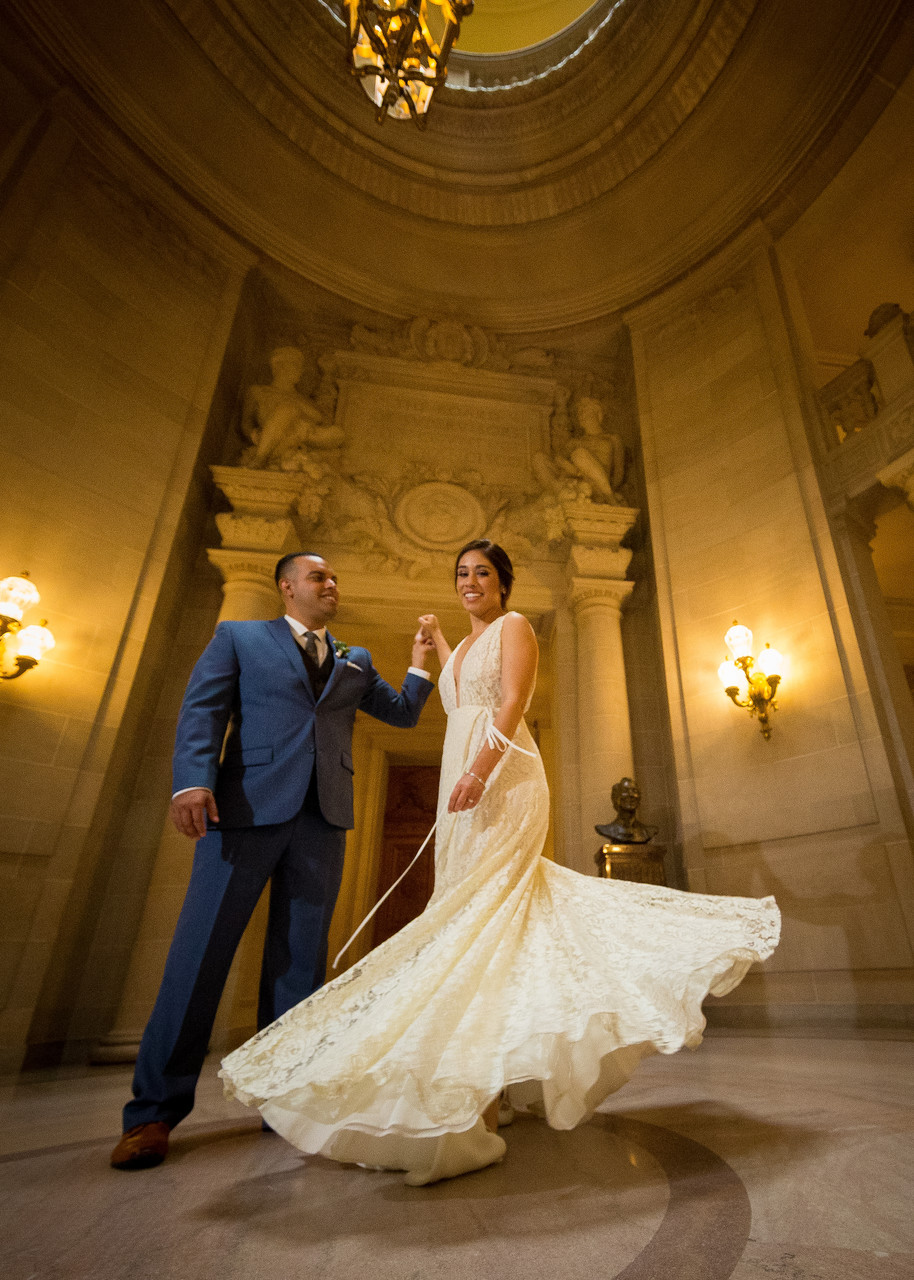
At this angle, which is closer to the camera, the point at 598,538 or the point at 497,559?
the point at 497,559

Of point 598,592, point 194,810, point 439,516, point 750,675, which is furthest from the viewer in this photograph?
point 439,516

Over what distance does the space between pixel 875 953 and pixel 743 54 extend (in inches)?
329

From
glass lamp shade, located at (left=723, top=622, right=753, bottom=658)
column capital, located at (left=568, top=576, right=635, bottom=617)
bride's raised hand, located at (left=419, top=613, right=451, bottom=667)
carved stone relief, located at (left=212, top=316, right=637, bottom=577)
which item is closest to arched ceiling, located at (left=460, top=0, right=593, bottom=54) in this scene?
carved stone relief, located at (left=212, top=316, right=637, bottom=577)

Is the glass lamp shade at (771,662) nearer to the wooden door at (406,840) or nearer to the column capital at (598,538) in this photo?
the column capital at (598,538)

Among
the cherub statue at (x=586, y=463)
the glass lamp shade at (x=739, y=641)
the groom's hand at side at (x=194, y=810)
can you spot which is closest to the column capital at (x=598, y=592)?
the cherub statue at (x=586, y=463)

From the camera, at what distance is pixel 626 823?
4992 millimetres

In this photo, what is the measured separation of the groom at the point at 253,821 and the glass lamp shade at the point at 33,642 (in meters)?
2.85

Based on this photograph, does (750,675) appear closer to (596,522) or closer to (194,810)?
(596,522)

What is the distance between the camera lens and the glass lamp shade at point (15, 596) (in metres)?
4.20

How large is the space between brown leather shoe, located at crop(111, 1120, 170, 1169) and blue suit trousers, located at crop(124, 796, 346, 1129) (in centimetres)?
5

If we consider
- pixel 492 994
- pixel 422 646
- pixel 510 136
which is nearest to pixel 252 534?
pixel 422 646

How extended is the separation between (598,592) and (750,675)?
1732mm

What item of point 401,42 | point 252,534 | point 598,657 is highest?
point 401,42

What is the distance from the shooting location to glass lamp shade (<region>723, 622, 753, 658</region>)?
16.6ft
